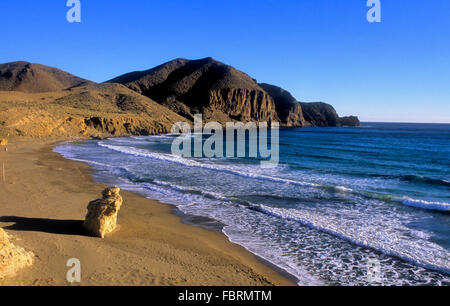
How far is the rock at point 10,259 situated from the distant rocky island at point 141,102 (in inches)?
1216

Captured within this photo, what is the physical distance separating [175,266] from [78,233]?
2841mm

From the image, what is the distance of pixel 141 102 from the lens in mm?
66188

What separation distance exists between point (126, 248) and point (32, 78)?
15045cm

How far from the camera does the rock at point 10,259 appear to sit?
4.71 meters

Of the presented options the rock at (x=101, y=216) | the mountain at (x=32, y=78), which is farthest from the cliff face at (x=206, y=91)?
the rock at (x=101, y=216)

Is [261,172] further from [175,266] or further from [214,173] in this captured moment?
[175,266]

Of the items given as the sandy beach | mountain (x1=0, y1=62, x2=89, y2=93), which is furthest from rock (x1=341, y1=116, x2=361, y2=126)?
the sandy beach

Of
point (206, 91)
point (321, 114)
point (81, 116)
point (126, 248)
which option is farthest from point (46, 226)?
point (321, 114)

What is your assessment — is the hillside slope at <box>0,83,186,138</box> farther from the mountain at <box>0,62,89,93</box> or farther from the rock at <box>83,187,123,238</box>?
the mountain at <box>0,62,89,93</box>

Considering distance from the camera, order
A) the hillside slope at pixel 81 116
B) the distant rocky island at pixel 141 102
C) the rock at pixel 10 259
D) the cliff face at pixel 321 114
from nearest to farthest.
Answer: the rock at pixel 10 259 < the hillside slope at pixel 81 116 < the distant rocky island at pixel 141 102 < the cliff face at pixel 321 114

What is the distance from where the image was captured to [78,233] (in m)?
6.93

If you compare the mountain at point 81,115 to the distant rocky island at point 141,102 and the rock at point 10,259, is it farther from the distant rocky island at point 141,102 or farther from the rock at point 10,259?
the rock at point 10,259

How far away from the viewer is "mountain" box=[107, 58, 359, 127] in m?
96.3
